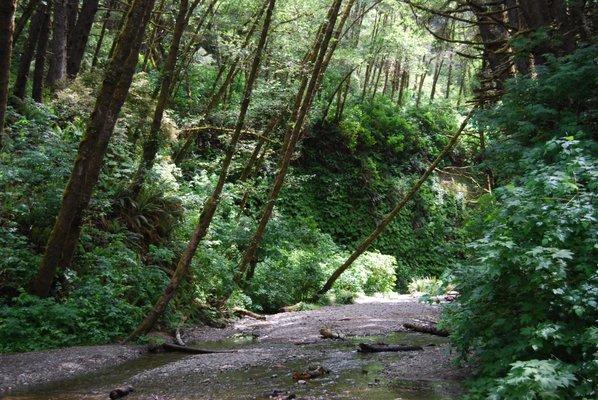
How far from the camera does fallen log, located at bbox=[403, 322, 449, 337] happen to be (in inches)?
350

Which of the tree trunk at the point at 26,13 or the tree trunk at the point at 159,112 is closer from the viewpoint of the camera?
the tree trunk at the point at 159,112

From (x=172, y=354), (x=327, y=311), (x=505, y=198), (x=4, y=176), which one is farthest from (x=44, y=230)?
(x=505, y=198)

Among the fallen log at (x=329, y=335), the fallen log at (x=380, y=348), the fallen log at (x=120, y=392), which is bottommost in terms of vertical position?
the fallen log at (x=120, y=392)

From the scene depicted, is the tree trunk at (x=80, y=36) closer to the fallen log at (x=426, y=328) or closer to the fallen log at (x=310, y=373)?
the fallen log at (x=426, y=328)

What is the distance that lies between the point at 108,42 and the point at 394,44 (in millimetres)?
13043

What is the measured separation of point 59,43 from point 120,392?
12.5 metres

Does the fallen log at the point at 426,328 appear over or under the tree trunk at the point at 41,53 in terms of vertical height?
under

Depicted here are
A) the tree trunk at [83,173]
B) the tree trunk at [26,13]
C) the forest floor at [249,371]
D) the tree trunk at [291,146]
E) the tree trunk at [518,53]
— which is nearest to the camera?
the forest floor at [249,371]

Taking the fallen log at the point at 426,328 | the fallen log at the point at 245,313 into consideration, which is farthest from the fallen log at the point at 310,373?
the fallen log at the point at 245,313

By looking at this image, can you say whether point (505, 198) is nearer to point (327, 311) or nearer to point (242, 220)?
point (327, 311)

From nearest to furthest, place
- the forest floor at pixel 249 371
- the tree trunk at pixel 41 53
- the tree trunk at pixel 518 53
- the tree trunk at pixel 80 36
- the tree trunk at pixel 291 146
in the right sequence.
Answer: the forest floor at pixel 249 371, the tree trunk at pixel 518 53, the tree trunk at pixel 291 146, the tree trunk at pixel 41 53, the tree trunk at pixel 80 36

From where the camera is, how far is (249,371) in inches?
255

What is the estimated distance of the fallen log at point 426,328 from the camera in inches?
350

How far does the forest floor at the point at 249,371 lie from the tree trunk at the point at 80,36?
1053cm
